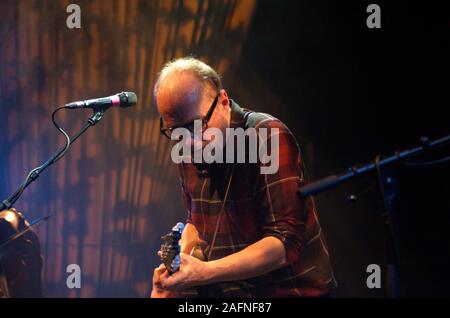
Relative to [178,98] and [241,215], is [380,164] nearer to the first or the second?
[241,215]

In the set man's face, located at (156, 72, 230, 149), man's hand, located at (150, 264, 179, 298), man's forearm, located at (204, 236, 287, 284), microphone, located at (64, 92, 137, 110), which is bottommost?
man's hand, located at (150, 264, 179, 298)

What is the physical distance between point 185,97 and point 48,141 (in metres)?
2.36

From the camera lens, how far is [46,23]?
403 cm

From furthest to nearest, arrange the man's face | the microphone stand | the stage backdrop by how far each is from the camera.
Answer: the stage backdrop, the man's face, the microphone stand

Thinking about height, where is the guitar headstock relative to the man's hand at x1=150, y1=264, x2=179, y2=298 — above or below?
above

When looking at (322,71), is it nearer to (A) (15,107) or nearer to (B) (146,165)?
(B) (146,165)

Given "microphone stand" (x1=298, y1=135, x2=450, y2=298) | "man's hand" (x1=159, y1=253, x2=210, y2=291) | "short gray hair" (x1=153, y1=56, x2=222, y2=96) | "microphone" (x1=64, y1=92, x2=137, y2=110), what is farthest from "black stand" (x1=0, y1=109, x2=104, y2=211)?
"microphone stand" (x1=298, y1=135, x2=450, y2=298)

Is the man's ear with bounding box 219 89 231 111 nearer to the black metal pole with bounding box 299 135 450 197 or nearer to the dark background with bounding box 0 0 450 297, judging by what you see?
the black metal pole with bounding box 299 135 450 197

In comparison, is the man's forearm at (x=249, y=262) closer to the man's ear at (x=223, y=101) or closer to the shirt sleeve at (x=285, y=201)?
the shirt sleeve at (x=285, y=201)

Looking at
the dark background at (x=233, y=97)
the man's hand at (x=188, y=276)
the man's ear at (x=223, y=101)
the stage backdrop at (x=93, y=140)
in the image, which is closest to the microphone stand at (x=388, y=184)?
the man's hand at (x=188, y=276)

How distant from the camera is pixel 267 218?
2.10 meters

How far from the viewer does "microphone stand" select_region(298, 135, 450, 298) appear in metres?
1.65

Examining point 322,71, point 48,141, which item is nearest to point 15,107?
point 48,141

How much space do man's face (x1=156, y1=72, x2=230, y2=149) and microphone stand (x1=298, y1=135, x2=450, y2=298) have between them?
25.8 inches
